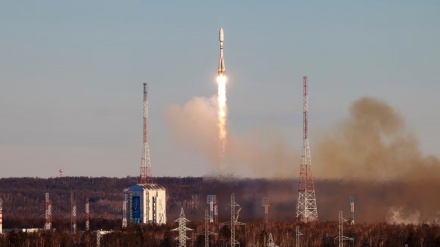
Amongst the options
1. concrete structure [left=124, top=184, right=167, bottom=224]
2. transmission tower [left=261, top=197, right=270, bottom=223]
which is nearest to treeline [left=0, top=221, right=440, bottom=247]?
transmission tower [left=261, top=197, right=270, bottom=223]

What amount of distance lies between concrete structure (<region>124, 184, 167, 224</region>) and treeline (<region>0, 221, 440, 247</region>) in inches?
161

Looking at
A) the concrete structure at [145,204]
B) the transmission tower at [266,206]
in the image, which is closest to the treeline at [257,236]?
the transmission tower at [266,206]

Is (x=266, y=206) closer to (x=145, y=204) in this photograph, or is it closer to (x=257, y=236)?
(x=257, y=236)

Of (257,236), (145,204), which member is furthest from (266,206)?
(145,204)

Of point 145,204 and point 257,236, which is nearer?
point 257,236

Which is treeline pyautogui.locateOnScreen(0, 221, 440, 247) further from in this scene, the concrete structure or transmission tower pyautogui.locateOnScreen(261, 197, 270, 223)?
the concrete structure

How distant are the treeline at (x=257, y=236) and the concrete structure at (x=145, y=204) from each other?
4.10 metres

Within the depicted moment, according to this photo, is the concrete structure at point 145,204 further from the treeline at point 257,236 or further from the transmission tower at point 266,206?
the transmission tower at point 266,206

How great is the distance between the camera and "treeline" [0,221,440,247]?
142125 millimetres

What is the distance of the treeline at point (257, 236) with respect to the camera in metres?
142

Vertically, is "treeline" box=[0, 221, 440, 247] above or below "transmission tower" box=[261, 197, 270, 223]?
below

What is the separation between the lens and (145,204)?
521 ft

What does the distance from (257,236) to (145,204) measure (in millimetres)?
16771

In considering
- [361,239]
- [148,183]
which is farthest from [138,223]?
[361,239]
